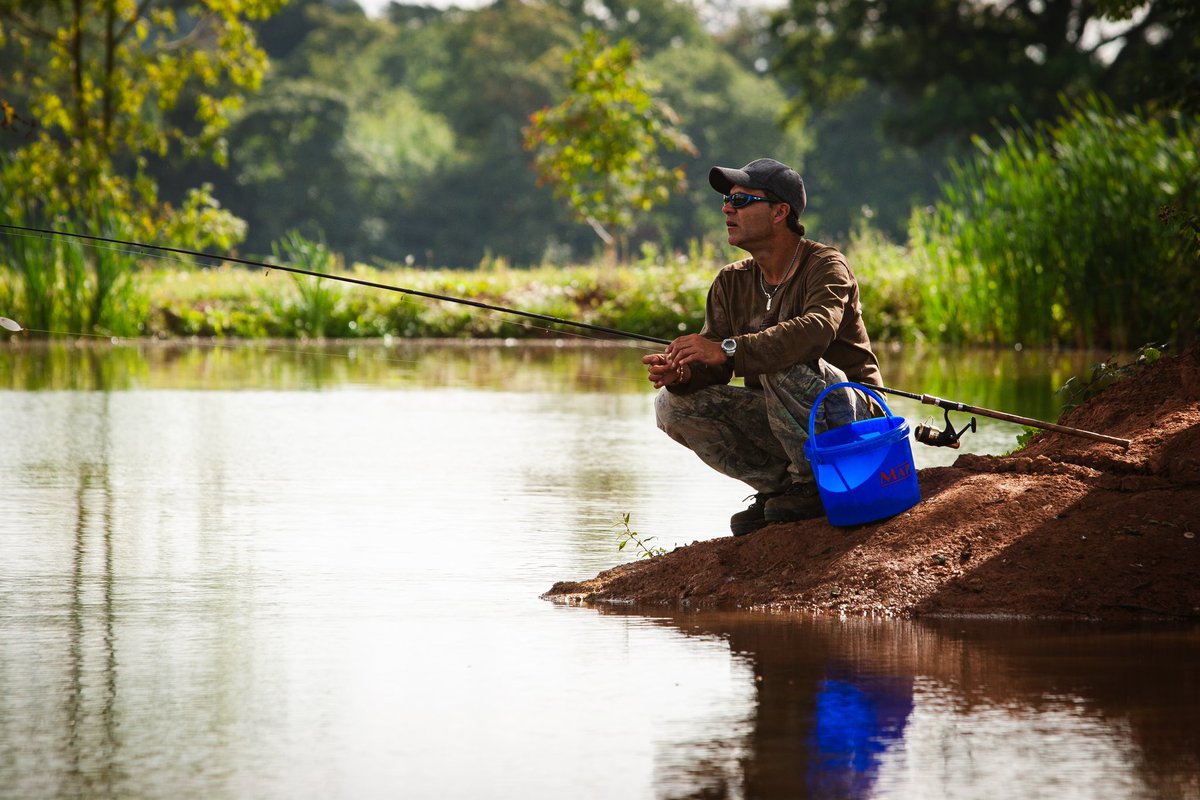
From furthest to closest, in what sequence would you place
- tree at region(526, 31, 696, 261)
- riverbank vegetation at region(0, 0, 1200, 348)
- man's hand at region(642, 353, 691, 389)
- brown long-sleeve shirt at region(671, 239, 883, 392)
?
tree at region(526, 31, 696, 261), riverbank vegetation at region(0, 0, 1200, 348), man's hand at region(642, 353, 691, 389), brown long-sleeve shirt at region(671, 239, 883, 392)

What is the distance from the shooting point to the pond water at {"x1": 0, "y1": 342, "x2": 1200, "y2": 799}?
3828 mm

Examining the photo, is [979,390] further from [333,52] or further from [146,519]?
[333,52]

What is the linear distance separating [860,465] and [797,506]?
0.47 metres

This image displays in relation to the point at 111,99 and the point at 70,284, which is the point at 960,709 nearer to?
the point at 70,284

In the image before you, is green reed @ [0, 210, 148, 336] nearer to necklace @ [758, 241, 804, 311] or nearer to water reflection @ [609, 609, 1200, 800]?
necklace @ [758, 241, 804, 311]

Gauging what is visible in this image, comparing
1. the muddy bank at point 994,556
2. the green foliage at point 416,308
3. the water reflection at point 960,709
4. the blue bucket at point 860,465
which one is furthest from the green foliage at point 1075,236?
the water reflection at point 960,709

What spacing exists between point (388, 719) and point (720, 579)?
6.05 ft

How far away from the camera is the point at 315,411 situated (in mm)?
13219

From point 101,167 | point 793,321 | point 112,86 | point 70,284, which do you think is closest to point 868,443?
point 793,321

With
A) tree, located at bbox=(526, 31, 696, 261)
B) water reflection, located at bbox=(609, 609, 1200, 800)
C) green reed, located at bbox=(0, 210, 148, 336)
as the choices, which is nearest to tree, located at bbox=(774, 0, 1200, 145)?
tree, located at bbox=(526, 31, 696, 261)

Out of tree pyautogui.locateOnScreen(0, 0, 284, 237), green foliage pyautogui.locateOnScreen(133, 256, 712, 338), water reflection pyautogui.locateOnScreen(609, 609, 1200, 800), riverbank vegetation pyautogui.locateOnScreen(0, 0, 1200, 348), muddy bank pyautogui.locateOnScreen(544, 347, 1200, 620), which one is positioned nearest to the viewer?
water reflection pyautogui.locateOnScreen(609, 609, 1200, 800)

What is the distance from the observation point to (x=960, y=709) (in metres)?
4.39

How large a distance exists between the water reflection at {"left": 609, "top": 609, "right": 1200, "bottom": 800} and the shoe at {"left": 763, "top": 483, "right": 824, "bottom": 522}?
71 cm

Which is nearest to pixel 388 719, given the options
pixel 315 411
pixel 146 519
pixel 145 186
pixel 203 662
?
pixel 203 662
